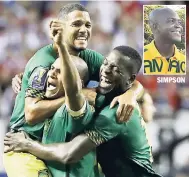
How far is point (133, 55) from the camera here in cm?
192

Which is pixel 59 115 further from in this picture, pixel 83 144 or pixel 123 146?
pixel 123 146

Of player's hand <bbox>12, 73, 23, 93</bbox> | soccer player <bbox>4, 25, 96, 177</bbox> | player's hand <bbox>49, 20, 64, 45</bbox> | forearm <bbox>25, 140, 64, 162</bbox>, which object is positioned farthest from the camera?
player's hand <bbox>12, 73, 23, 93</bbox>

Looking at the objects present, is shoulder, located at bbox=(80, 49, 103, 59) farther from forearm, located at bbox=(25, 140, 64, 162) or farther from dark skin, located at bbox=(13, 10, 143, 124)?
forearm, located at bbox=(25, 140, 64, 162)

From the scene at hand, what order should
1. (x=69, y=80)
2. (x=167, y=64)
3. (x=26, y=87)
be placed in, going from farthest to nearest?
(x=167, y=64) < (x=26, y=87) < (x=69, y=80)

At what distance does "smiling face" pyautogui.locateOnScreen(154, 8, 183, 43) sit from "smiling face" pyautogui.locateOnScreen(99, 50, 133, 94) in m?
0.22

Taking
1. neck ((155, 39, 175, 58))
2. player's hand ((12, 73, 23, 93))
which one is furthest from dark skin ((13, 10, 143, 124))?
neck ((155, 39, 175, 58))

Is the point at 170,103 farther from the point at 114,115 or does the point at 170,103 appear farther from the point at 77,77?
the point at 77,77

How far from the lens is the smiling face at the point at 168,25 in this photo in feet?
6.61

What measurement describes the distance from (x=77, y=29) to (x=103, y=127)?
0.36 metres

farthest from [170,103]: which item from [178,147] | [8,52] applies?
[8,52]

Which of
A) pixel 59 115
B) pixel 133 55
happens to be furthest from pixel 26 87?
pixel 133 55

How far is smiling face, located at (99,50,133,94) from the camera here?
187cm

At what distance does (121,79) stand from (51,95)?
25cm

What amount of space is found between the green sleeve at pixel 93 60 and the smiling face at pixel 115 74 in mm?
28
